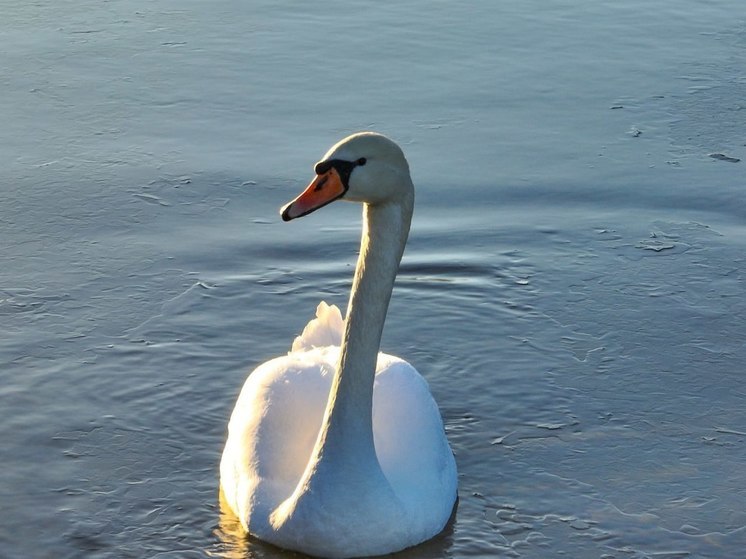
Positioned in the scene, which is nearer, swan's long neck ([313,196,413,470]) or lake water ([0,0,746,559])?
swan's long neck ([313,196,413,470])

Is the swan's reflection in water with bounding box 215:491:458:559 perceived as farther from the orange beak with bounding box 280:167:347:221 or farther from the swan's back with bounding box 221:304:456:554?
the orange beak with bounding box 280:167:347:221

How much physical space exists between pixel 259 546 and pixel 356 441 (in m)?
0.63

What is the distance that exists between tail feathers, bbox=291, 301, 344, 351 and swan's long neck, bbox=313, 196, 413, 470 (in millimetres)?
1191

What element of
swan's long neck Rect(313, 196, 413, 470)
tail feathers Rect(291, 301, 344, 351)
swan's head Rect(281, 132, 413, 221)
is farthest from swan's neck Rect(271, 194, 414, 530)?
tail feathers Rect(291, 301, 344, 351)

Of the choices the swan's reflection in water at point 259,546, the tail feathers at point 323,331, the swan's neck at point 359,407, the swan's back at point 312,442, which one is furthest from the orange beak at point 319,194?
the tail feathers at point 323,331

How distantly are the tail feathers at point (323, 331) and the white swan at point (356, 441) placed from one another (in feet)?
2.16

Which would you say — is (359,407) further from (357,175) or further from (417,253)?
(417,253)

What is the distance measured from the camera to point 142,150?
9.89 metres

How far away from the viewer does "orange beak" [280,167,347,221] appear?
202 inches

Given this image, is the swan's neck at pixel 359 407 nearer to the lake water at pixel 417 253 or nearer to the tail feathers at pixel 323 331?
the lake water at pixel 417 253

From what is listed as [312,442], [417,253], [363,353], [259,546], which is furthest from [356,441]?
[417,253]

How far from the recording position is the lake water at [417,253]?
6.13 metres

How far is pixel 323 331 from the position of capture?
672 centimetres

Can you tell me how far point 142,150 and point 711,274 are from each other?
3.89 metres
